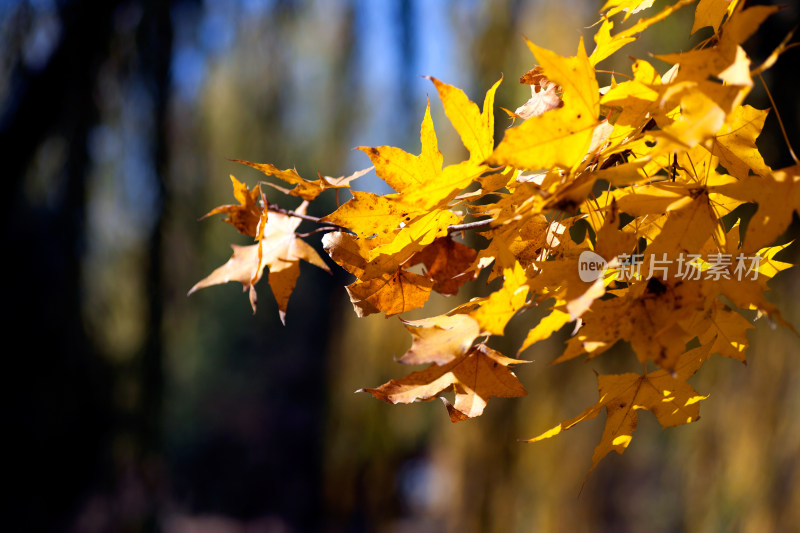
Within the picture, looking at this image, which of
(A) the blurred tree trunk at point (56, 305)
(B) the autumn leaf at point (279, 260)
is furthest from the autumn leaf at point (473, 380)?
(A) the blurred tree trunk at point (56, 305)

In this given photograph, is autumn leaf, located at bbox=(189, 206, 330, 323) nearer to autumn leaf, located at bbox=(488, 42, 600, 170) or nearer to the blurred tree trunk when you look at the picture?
autumn leaf, located at bbox=(488, 42, 600, 170)

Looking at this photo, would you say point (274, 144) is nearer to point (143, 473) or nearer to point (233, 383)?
point (143, 473)

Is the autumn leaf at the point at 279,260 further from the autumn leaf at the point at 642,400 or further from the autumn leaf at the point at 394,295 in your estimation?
the autumn leaf at the point at 642,400

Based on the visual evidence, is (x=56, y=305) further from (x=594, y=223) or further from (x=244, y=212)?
(x=594, y=223)

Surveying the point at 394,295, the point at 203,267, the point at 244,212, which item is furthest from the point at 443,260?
the point at 203,267

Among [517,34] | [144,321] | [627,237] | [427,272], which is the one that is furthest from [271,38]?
[627,237]

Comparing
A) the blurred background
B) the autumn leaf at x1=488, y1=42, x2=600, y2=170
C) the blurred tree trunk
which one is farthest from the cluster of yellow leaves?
the blurred tree trunk
